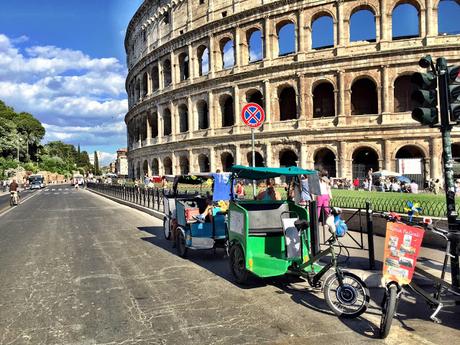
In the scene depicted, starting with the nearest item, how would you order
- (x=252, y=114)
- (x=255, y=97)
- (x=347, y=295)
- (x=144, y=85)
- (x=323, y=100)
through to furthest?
(x=347, y=295)
(x=252, y=114)
(x=323, y=100)
(x=255, y=97)
(x=144, y=85)

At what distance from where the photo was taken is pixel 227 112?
39.1 m

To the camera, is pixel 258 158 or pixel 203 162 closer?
pixel 258 158

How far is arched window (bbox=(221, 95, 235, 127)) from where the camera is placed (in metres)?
37.6

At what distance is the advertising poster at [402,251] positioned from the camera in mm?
4723

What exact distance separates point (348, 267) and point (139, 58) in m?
48.0

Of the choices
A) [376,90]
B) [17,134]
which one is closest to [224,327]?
[376,90]

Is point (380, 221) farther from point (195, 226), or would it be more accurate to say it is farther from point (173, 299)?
point (173, 299)

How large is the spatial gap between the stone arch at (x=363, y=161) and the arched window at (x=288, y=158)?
5094 millimetres

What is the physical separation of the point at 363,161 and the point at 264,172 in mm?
27827

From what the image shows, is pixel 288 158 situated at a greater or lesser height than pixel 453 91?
lesser

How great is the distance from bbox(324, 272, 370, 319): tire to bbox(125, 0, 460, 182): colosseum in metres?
25.5

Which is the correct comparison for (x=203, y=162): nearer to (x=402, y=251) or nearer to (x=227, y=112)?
(x=227, y=112)

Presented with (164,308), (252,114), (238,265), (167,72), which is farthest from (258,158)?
(164,308)

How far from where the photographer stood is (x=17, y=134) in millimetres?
91750
